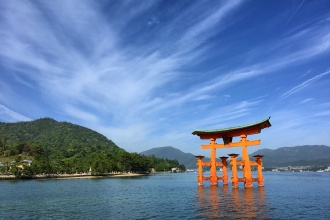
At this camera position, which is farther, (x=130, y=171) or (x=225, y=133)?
(x=130, y=171)

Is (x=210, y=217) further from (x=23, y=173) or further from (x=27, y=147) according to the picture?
(x=27, y=147)

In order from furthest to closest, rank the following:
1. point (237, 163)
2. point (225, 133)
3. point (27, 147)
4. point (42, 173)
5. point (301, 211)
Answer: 1. point (27, 147)
2. point (42, 173)
3. point (225, 133)
4. point (237, 163)
5. point (301, 211)

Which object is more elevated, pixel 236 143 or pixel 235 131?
pixel 235 131

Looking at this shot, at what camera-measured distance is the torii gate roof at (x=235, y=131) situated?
4427 centimetres

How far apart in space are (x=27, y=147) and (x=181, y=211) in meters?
159

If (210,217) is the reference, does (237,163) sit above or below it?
above

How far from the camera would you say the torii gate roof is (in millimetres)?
44272

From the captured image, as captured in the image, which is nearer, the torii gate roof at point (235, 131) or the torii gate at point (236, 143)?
the torii gate roof at point (235, 131)

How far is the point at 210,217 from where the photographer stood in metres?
23.2

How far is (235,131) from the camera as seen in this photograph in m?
47.7

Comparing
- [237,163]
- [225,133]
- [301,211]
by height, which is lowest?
[301,211]

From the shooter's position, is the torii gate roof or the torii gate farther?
the torii gate

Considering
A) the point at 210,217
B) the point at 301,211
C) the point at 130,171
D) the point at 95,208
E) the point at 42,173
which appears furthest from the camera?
the point at 130,171

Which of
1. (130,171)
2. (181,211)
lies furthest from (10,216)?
(130,171)
